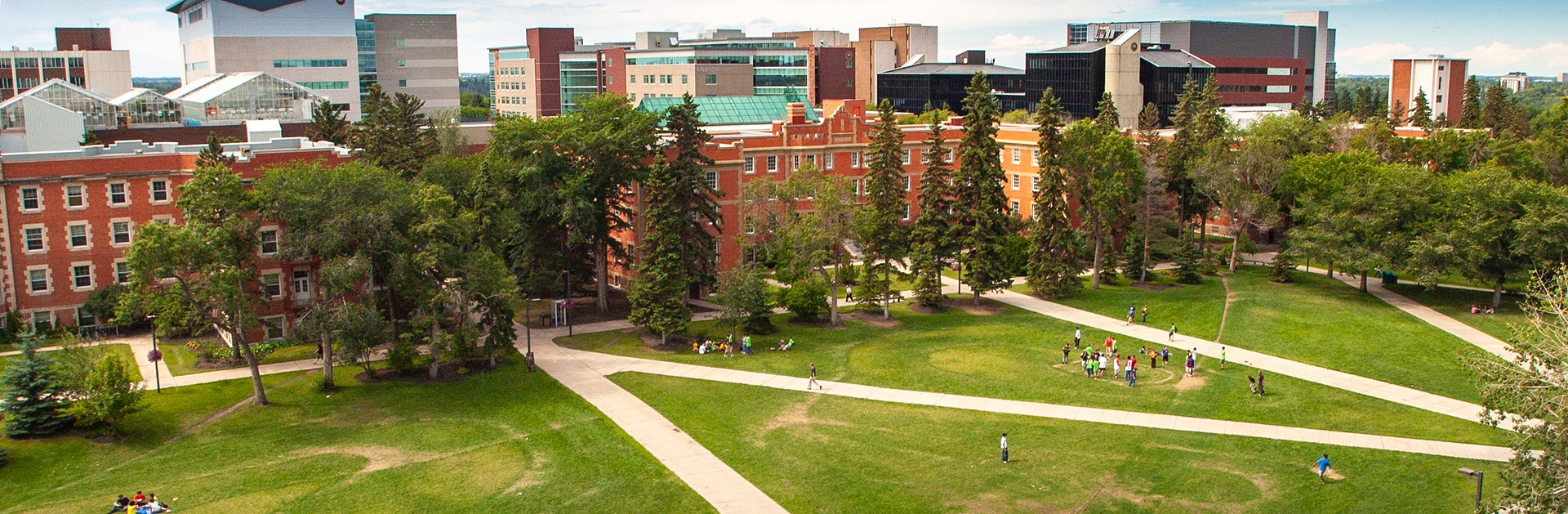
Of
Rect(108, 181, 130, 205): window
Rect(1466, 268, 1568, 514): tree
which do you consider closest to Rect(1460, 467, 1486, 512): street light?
Rect(1466, 268, 1568, 514): tree

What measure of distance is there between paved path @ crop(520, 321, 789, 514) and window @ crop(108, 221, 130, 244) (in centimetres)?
2195

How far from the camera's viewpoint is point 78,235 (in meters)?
59.3

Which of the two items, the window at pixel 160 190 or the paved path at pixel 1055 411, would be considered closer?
the paved path at pixel 1055 411

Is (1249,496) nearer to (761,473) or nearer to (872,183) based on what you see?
(761,473)

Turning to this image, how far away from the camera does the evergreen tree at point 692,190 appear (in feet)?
215

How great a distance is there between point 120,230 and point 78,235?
1.93m

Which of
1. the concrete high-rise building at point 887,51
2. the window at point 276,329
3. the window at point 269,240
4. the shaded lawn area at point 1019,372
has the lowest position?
the shaded lawn area at point 1019,372

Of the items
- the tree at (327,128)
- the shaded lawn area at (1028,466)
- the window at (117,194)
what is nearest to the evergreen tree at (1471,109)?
the shaded lawn area at (1028,466)

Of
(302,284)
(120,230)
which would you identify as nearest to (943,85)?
(302,284)

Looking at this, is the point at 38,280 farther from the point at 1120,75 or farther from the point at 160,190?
the point at 1120,75

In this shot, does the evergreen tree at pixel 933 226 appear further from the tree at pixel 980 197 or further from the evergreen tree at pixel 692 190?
the evergreen tree at pixel 692 190

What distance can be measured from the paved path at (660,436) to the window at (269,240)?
14417 millimetres

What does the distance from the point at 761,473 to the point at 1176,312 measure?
36694 mm

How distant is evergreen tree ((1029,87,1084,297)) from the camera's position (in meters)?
71.9
